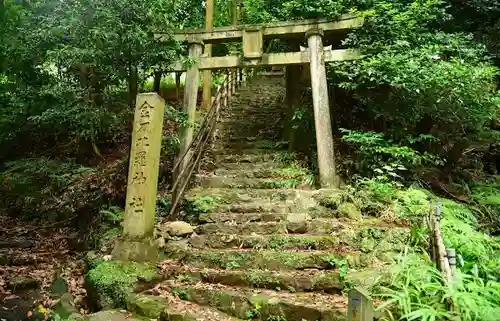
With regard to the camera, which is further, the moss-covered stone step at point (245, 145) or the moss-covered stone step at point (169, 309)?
the moss-covered stone step at point (245, 145)

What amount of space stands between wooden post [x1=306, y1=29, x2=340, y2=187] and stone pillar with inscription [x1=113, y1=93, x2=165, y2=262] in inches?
140

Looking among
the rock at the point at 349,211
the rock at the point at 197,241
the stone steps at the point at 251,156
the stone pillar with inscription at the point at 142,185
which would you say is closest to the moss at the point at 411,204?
the rock at the point at 349,211

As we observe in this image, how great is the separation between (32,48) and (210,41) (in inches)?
143

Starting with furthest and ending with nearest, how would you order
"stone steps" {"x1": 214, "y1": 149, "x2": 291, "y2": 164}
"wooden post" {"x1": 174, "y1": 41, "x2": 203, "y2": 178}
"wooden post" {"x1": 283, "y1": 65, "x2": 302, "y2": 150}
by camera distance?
"wooden post" {"x1": 283, "y1": 65, "x2": 302, "y2": 150} → "stone steps" {"x1": 214, "y1": 149, "x2": 291, "y2": 164} → "wooden post" {"x1": 174, "y1": 41, "x2": 203, "y2": 178}

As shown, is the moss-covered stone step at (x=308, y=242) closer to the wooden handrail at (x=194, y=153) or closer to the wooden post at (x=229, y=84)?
the wooden handrail at (x=194, y=153)

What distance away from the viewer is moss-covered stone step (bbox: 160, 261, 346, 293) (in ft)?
16.8

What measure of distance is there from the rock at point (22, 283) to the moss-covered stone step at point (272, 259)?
223 centimetres

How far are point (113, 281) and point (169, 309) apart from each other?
87 centimetres

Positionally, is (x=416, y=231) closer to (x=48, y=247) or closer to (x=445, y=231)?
(x=445, y=231)

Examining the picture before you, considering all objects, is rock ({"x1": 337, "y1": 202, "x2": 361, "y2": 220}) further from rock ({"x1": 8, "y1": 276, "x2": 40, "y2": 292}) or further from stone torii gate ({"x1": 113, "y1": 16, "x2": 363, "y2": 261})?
rock ({"x1": 8, "y1": 276, "x2": 40, "y2": 292})

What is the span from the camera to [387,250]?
5695 mm

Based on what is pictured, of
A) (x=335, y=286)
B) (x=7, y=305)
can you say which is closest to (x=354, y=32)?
(x=335, y=286)

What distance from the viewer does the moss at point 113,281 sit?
507cm

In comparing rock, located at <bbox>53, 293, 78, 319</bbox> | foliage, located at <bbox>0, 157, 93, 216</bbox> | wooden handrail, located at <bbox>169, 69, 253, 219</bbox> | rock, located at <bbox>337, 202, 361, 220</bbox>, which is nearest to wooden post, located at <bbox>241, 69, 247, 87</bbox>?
wooden handrail, located at <bbox>169, 69, 253, 219</bbox>
